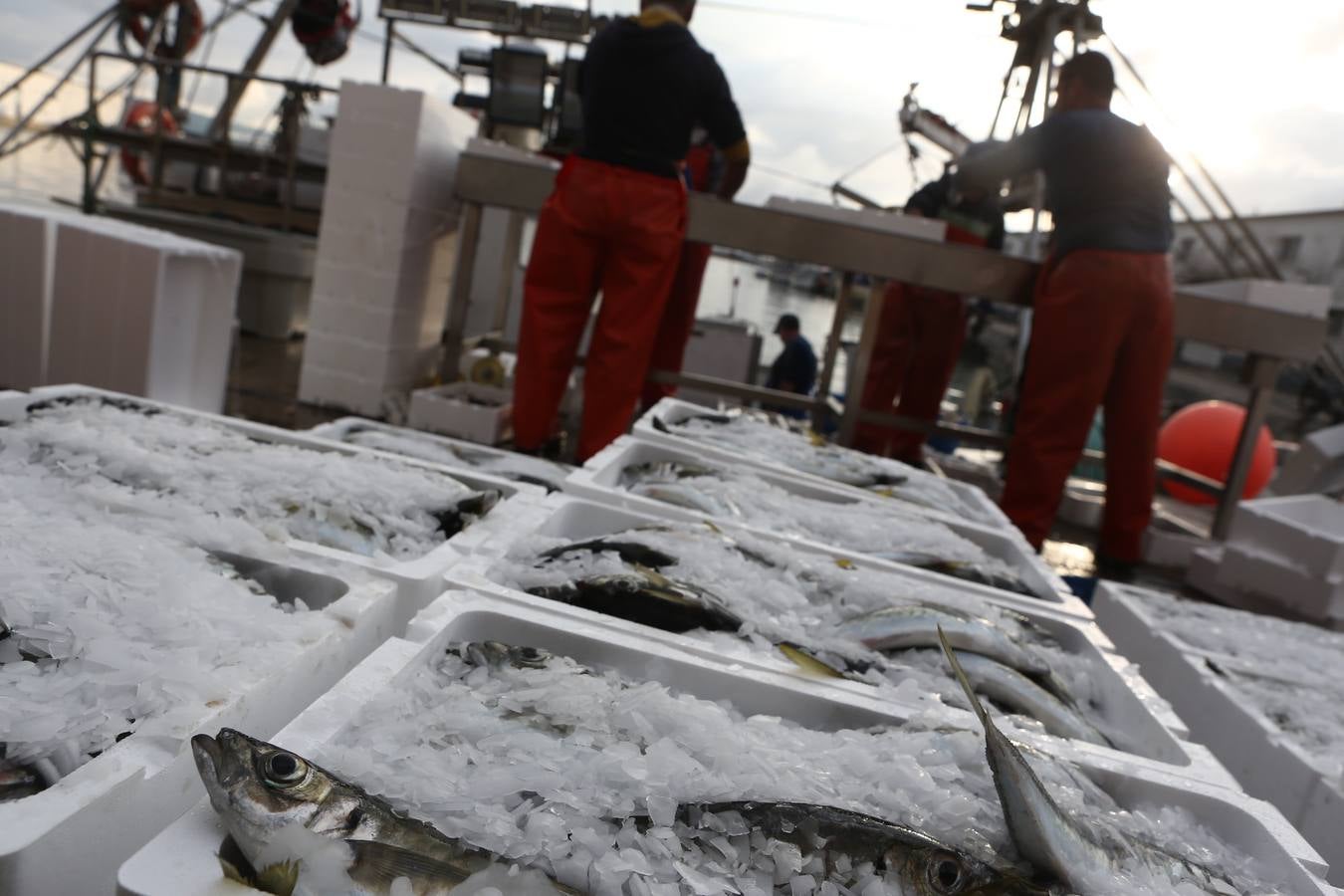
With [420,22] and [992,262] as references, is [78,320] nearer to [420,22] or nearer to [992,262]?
[992,262]

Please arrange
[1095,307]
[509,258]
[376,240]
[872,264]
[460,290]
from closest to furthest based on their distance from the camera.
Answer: [1095,307] < [872,264] < [376,240] < [460,290] < [509,258]

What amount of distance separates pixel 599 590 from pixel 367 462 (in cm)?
77

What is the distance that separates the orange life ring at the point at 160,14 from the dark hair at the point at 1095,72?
32.3ft

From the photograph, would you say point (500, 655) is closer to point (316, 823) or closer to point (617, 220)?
point (316, 823)

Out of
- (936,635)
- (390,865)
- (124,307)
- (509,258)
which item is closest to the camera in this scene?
(390,865)

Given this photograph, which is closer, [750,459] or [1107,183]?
[750,459]

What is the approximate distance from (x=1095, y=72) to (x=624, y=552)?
13.0ft

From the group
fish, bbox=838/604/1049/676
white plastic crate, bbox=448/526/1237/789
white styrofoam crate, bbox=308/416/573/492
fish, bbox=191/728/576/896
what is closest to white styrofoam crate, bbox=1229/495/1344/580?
white plastic crate, bbox=448/526/1237/789

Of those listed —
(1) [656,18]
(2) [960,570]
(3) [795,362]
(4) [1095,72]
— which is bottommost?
(2) [960,570]

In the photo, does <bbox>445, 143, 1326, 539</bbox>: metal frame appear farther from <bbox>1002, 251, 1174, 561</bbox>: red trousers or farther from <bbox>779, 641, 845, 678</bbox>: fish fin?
<bbox>779, 641, 845, 678</bbox>: fish fin

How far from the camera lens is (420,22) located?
29.4ft

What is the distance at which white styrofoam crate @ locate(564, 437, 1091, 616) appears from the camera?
1893mm

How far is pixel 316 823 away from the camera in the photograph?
0.74m

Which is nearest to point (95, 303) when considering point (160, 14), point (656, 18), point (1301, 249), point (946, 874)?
point (656, 18)
